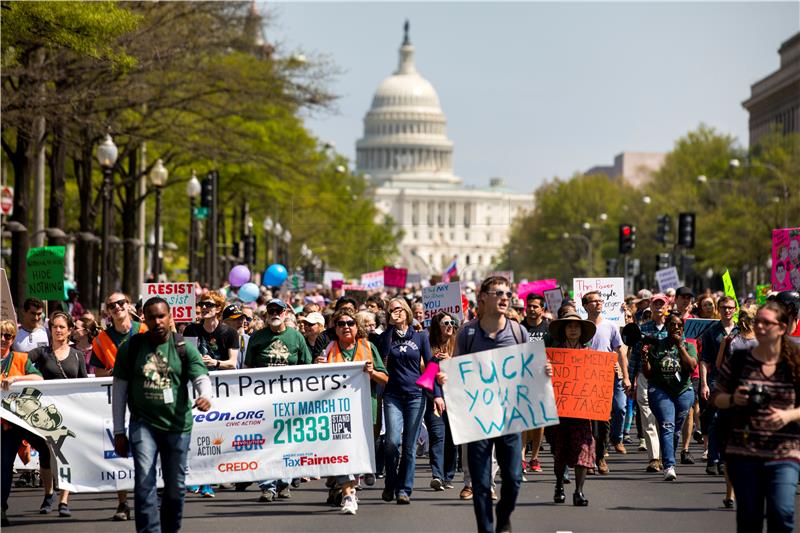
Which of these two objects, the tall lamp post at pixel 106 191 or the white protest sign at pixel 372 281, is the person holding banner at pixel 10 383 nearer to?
the tall lamp post at pixel 106 191

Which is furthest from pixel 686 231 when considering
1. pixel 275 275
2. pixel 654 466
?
pixel 654 466

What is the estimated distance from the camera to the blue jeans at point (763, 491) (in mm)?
9070

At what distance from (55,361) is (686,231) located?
3751cm

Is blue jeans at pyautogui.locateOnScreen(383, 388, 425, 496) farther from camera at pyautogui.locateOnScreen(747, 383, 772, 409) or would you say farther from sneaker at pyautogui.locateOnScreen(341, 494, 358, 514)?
camera at pyautogui.locateOnScreen(747, 383, 772, 409)

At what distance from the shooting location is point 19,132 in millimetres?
28766

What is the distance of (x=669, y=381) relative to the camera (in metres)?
15.6

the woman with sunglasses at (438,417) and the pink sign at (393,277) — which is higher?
Answer: the pink sign at (393,277)

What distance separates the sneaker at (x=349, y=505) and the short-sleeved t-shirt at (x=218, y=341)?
82.9 inches

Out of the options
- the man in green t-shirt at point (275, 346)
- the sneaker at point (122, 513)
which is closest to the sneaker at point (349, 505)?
the man in green t-shirt at point (275, 346)

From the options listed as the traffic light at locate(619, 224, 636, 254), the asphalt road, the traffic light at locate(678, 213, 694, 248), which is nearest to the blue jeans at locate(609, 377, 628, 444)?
the asphalt road

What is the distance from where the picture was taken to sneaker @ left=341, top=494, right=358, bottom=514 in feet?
42.5

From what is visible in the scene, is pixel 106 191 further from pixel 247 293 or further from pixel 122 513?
pixel 122 513

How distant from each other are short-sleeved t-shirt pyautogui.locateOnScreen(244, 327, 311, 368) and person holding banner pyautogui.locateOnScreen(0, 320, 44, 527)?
74.0 inches

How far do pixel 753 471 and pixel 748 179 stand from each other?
226 ft
